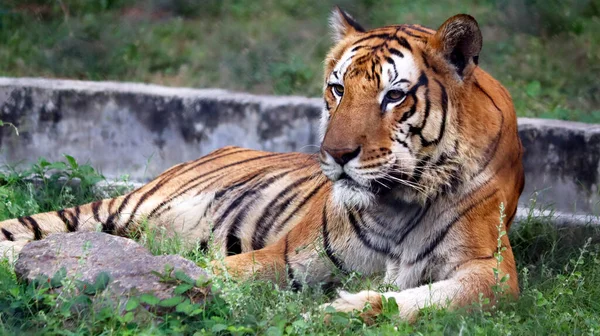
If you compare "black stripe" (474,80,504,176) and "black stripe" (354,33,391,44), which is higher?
"black stripe" (354,33,391,44)

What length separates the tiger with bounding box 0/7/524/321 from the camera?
317 centimetres

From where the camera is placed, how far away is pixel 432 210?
3.35m

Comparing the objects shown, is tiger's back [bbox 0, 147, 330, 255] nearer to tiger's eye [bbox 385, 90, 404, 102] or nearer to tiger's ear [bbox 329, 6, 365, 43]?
tiger's ear [bbox 329, 6, 365, 43]

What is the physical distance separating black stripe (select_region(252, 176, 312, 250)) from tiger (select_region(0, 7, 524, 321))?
0.43 m

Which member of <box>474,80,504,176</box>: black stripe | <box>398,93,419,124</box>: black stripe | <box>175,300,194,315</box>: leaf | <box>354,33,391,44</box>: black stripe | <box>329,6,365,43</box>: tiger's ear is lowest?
<box>175,300,194,315</box>: leaf

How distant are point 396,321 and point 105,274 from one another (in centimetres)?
100

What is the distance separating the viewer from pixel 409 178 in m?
3.25

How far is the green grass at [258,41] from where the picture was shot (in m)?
6.94

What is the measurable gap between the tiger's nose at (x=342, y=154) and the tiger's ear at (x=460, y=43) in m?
0.51

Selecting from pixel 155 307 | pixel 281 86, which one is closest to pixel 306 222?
pixel 155 307

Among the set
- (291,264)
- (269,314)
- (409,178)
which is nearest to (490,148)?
(409,178)

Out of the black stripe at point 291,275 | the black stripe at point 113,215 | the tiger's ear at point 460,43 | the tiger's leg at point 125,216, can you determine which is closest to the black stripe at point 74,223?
the tiger's leg at point 125,216

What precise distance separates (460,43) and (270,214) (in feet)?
4.52

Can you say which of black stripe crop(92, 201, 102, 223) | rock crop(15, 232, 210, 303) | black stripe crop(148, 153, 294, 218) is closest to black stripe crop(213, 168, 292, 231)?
black stripe crop(148, 153, 294, 218)
